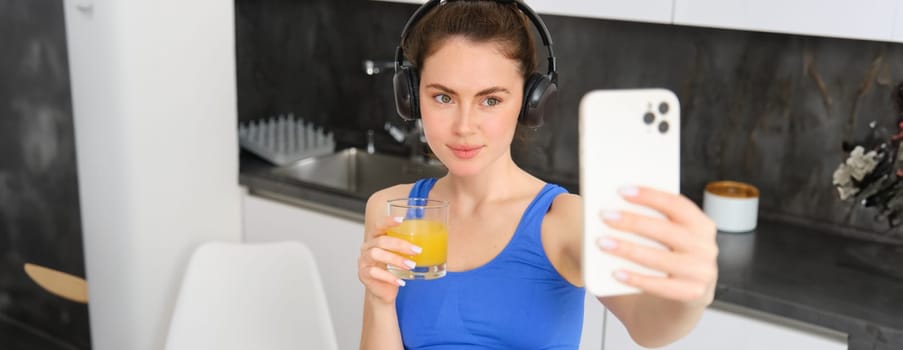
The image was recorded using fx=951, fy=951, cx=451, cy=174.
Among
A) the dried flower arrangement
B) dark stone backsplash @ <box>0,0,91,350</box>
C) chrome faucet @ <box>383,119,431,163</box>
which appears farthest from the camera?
chrome faucet @ <box>383,119,431,163</box>

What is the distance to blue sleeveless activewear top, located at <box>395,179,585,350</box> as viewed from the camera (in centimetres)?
130

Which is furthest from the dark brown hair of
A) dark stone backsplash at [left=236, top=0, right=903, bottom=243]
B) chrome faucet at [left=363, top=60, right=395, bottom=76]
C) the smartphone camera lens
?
chrome faucet at [left=363, top=60, right=395, bottom=76]

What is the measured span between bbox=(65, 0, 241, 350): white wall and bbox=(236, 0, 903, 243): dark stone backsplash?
0.61 metres

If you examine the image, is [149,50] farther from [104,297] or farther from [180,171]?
[104,297]

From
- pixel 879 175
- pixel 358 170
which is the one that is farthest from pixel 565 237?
pixel 358 170

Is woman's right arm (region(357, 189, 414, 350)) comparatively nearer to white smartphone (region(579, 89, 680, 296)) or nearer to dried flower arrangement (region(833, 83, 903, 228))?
white smartphone (region(579, 89, 680, 296))

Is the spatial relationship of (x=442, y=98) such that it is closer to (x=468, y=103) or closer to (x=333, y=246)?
(x=468, y=103)

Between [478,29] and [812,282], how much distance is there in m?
1.11

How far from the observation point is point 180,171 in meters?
2.58

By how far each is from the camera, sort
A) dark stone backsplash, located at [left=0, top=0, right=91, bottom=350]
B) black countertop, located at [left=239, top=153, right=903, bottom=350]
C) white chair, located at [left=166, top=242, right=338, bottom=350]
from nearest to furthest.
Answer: black countertop, located at [left=239, top=153, right=903, bottom=350], white chair, located at [left=166, top=242, right=338, bottom=350], dark stone backsplash, located at [left=0, top=0, right=91, bottom=350]

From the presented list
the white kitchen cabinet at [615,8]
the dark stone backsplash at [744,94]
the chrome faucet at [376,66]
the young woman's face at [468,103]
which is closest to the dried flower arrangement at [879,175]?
the dark stone backsplash at [744,94]

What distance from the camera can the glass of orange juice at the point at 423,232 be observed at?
126 cm

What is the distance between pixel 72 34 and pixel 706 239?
6.46 feet

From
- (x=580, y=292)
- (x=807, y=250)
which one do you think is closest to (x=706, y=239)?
(x=580, y=292)
